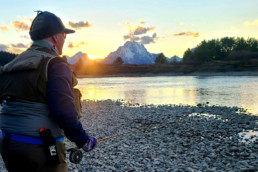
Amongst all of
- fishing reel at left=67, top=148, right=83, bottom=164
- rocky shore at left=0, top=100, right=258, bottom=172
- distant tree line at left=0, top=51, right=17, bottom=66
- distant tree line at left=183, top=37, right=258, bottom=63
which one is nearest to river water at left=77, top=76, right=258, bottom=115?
rocky shore at left=0, top=100, right=258, bottom=172

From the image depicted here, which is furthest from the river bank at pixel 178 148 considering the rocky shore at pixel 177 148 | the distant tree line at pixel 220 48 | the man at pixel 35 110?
the distant tree line at pixel 220 48

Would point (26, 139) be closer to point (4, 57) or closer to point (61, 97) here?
point (61, 97)

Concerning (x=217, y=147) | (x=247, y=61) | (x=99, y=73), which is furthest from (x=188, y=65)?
(x=217, y=147)

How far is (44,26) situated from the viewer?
3.13m

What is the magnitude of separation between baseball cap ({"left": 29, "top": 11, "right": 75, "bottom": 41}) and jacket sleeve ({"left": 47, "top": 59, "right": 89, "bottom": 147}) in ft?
1.86

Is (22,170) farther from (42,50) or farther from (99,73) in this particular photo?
(99,73)

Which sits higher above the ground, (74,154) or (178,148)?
(74,154)

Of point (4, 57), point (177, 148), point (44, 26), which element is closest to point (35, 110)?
point (44, 26)

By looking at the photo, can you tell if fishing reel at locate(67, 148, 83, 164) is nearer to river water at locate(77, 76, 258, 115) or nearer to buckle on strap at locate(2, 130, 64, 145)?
buckle on strap at locate(2, 130, 64, 145)

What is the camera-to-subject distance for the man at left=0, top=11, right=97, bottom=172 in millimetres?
2764

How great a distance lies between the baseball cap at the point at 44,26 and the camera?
10.3 feet

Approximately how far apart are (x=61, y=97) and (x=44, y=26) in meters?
0.99

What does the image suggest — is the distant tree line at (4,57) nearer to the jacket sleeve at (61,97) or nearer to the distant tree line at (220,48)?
the jacket sleeve at (61,97)

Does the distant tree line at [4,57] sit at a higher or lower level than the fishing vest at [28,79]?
higher
